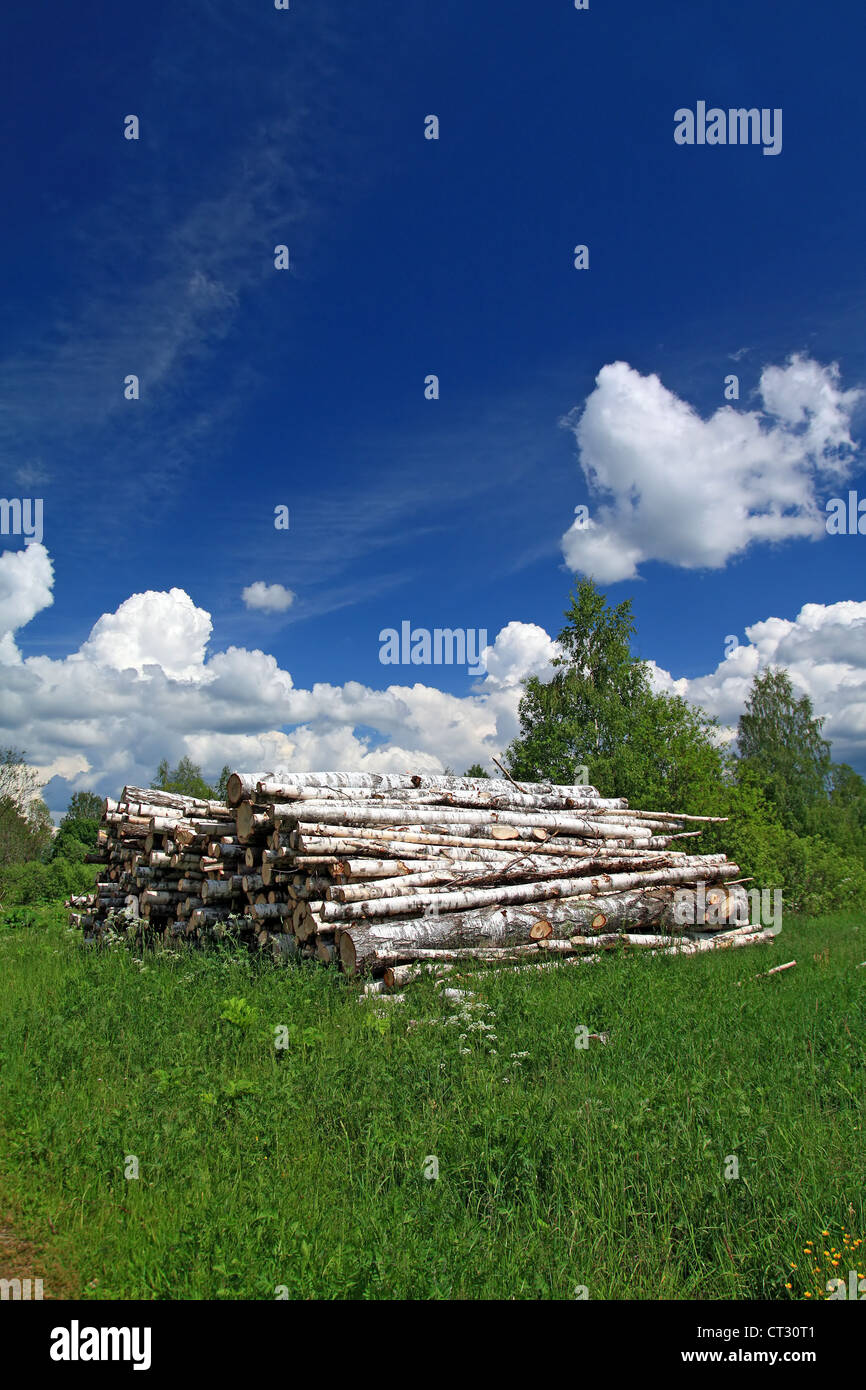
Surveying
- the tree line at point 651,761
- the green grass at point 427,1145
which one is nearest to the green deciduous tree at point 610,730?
the tree line at point 651,761

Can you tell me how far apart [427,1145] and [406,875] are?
5.43 metres

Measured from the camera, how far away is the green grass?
142 inches

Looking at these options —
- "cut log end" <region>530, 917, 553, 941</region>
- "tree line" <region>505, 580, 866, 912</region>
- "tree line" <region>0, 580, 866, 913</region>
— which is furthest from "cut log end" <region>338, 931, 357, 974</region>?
"tree line" <region>505, 580, 866, 912</region>

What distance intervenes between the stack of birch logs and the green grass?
5.76ft

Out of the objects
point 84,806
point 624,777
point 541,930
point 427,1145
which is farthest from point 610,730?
point 84,806

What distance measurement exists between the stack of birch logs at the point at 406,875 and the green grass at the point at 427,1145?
1757mm

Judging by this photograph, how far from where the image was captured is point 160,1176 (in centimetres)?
440

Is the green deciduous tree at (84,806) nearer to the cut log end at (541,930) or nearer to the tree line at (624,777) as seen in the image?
the tree line at (624,777)

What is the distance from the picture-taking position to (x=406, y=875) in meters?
10.1

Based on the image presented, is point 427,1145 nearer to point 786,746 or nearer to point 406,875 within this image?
point 406,875

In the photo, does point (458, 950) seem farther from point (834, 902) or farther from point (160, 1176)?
point (834, 902)

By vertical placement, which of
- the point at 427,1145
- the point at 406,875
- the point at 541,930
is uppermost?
the point at 406,875
